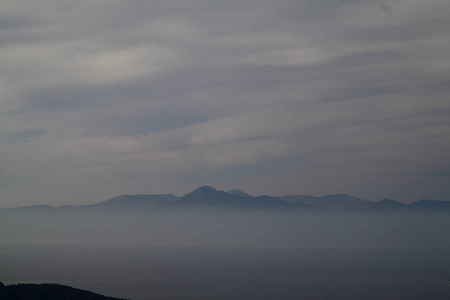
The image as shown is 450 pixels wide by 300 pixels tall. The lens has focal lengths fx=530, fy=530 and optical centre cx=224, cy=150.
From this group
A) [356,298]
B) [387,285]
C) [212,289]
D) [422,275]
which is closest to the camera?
[356,298]

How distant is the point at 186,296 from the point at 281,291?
15.9 m

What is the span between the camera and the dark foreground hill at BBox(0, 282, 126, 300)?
33.3m

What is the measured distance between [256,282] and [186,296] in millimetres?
24464

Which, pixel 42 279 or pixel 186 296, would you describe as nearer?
pixel 186 296

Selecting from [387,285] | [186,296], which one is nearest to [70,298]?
[186,296]

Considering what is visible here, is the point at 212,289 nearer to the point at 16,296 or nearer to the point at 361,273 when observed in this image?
the point at 361,273

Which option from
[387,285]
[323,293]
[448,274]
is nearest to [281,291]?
[323,293]

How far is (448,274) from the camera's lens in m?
113

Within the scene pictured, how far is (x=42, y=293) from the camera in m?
34.9

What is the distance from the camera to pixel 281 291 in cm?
8119

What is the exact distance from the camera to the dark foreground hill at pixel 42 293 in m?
33.3

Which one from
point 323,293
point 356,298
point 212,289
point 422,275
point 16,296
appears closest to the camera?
point 16,296

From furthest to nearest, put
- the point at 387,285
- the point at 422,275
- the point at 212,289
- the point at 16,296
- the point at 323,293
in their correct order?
the point at 422,275, the point at 387,285, the point at 212,289, the point at 323,293, the point at 16,296

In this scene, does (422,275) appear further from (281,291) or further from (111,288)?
(111,288)
